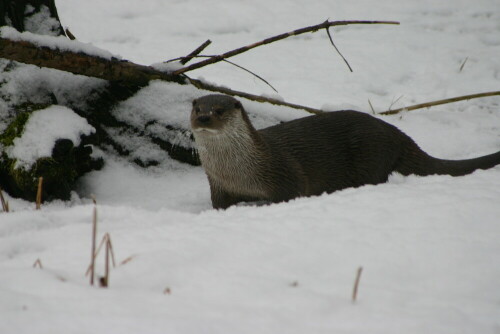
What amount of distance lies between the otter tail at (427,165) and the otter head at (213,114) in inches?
36.7

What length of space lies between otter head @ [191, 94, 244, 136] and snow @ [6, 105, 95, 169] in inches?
19.5

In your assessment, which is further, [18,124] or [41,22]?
[41,22]

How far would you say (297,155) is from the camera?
2730mm

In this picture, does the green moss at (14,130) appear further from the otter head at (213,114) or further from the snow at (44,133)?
the otter head at (213,114)

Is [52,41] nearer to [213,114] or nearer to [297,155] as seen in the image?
[213,114]

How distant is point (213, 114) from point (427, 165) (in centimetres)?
116

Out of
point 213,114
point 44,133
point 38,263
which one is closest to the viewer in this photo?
point 38,263

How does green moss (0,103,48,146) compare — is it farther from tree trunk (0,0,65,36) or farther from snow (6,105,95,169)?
tree trunk (0,0,65,36)

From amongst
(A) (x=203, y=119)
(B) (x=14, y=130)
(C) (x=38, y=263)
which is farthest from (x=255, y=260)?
(B) (x=14, y=130)

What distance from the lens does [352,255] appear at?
1.20 meters

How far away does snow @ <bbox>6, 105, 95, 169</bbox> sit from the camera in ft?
7.39

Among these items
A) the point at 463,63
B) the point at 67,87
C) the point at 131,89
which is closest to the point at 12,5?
the point at 67,87

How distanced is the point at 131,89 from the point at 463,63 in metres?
2.97

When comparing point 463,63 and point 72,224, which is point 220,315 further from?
point 463,63
